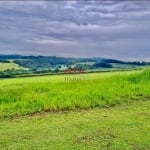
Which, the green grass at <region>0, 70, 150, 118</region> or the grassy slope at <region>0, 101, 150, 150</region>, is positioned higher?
the green grass at <region>0, 70, 150, 118</region>

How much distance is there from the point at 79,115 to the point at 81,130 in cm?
141

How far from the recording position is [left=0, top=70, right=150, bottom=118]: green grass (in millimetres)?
8617

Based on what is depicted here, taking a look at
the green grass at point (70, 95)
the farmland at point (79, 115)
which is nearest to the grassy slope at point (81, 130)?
the farmland at point (79, 115)

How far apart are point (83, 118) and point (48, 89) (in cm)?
280

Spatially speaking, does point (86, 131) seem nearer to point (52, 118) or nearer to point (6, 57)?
point (52, 118)

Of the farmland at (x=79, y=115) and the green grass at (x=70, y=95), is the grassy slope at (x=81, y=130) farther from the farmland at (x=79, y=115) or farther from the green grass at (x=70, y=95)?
the green grass at (x=70, y=95)

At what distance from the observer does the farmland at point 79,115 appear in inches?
230

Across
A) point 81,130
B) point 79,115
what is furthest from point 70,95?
point 81,130

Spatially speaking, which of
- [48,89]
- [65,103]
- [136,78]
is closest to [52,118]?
[65,103]

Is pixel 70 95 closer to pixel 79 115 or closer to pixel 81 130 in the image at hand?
pixel 79 115

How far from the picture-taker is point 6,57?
4831 centimetres

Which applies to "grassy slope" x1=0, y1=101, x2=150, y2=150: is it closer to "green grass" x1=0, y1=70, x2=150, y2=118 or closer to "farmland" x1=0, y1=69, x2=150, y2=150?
"farmland" x1=0, y1=69, x2=150, y2=150

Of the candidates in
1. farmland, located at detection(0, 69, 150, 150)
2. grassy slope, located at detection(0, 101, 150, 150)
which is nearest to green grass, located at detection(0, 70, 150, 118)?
farmland, located at detection(0, 69, 150, 150)

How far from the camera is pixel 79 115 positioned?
26.4 ft
